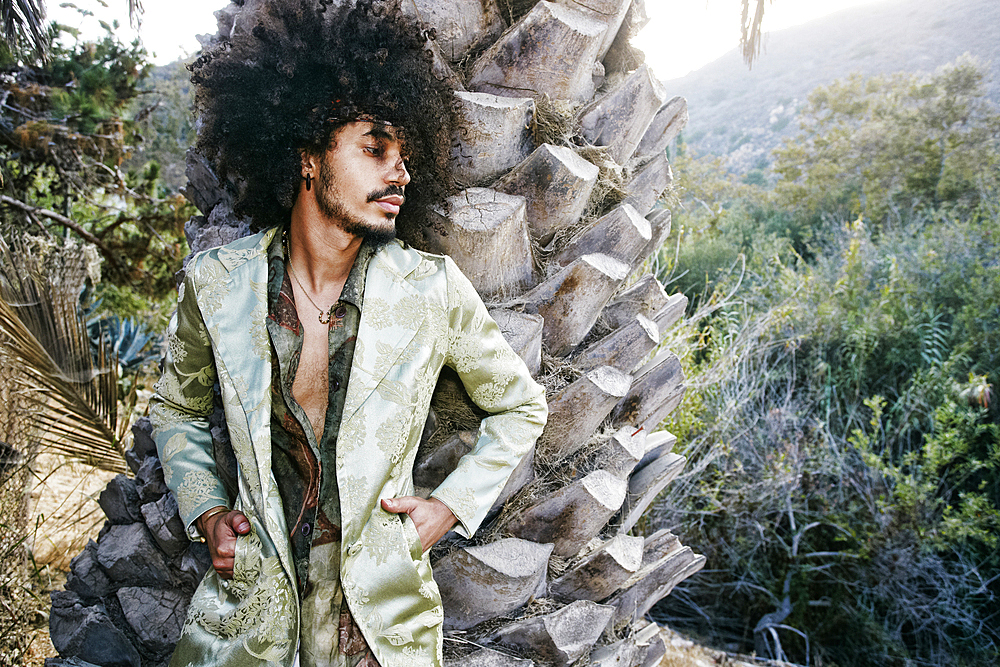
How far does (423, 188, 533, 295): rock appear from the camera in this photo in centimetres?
160

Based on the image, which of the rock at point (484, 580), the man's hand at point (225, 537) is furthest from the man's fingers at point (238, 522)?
the rock at point (484, 580)

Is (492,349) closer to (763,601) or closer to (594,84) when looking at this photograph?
(594,84)

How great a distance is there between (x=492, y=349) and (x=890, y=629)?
490 centimetres

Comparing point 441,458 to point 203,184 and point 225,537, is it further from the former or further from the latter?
point 203,184

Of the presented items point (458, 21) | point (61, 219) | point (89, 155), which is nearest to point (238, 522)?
point (458, 21)

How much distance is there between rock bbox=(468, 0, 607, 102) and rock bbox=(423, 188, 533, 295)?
1.08ft

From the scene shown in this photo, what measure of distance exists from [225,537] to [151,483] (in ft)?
2.07

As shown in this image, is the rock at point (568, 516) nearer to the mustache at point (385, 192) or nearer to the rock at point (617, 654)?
the rock at point (617, 654)

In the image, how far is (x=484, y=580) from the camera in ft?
5.16

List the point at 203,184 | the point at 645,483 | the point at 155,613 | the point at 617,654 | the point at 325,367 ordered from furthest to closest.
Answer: the point at 645,483, the point at 203,184, the point at 617,654, the point at 155,613, the point at 325,367

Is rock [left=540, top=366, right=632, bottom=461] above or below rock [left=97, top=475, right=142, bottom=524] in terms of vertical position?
above

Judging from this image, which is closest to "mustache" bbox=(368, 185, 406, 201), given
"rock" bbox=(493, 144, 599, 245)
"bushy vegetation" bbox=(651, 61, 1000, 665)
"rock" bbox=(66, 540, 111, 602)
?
"rock" bbox=(493, 144, 599, 245)

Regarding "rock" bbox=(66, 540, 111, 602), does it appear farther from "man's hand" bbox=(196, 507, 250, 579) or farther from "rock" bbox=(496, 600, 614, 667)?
"rock" bbox=(496, 600, 614, 667)

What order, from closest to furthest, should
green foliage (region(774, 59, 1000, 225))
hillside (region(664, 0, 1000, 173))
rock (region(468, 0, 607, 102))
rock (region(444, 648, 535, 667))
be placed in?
rock (region(444, 648, 535, 667)) < rock (region(468, 0, 607, 102)) < green foliage (region(774, 59, 1000, 225)) < hillside (region(664, 0, 1000, 173))
